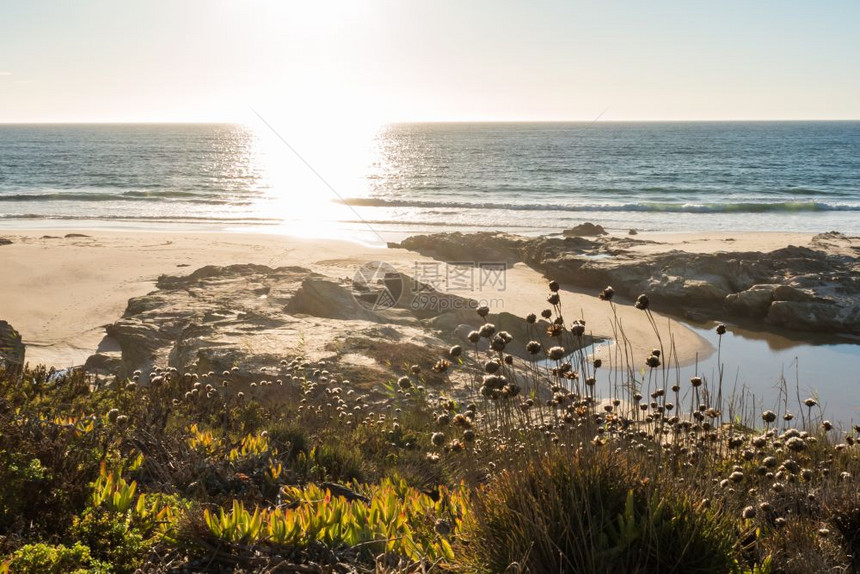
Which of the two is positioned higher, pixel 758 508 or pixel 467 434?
pixel 467 434

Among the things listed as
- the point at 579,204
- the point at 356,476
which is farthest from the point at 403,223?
the point at 356,476

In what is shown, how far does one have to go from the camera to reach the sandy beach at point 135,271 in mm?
11906

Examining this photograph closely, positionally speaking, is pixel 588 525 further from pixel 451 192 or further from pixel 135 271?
pixel 451 192

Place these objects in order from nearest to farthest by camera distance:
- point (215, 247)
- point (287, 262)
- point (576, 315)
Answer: point (576, 315)
point (287, 262)
point (215, 247)

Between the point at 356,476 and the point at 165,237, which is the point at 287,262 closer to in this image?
the point at 165,237

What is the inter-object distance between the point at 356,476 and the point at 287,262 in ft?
46.6

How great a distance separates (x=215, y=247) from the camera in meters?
22.0

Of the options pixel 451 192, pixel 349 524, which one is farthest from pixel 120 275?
pixel 451 192

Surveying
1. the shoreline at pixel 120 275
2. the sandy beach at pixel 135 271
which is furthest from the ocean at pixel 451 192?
the shoreline at pixel 120 275

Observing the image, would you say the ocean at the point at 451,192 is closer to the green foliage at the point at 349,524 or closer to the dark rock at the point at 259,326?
the dark rock at the point at 259,326

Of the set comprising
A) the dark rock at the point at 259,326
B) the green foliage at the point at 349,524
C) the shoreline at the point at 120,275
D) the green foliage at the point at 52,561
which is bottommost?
the shoreline at the point at 120,275

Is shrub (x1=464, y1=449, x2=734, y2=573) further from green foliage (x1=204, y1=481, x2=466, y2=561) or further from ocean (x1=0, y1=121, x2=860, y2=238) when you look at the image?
ocean (x1=0, y1=121, x2=860, y2=238)

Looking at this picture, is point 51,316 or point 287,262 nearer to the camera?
point 51,316

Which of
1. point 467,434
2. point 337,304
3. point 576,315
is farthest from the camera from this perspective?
point 576,315
